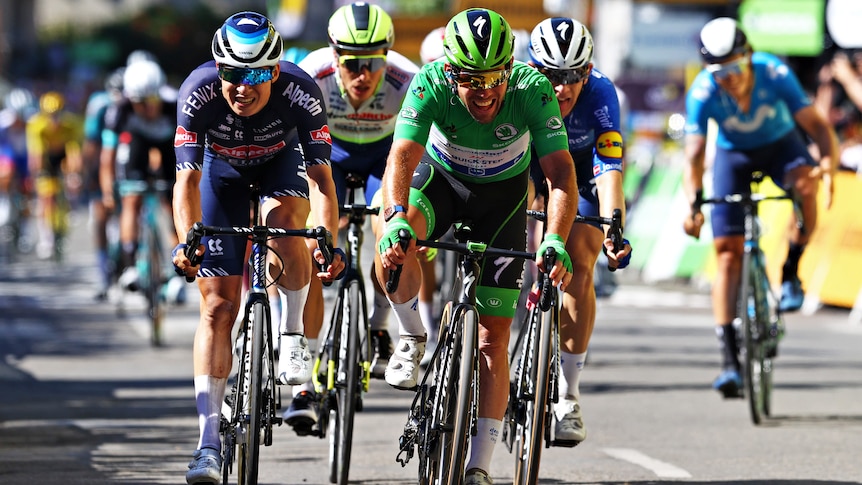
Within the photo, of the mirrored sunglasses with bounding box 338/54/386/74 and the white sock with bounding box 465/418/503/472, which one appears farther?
the mirrored sunglasses with bounding box 338/54/386/74

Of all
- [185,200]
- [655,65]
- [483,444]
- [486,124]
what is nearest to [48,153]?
[655,65]

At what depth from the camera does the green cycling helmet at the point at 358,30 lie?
8.83m

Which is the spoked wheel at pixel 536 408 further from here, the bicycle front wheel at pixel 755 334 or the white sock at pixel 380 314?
the bicycle front wheel at pixel 755 334

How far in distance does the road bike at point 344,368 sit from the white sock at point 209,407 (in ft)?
2.72

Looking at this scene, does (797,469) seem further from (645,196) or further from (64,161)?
(64,161)

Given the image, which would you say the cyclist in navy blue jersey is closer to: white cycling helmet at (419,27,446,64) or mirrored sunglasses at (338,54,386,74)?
mirrored sunglasses at (338,54,386,74)

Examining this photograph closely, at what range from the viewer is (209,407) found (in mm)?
7188

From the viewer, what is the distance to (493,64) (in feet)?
22.1

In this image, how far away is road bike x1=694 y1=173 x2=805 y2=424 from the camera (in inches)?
399

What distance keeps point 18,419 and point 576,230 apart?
3.63 m

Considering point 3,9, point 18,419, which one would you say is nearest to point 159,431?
point 18,419

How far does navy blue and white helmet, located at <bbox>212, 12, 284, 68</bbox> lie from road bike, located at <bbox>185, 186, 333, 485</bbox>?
2.30 ft

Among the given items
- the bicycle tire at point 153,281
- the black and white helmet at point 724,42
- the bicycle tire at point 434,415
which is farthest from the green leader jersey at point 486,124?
the bicycle tire at point 153,281

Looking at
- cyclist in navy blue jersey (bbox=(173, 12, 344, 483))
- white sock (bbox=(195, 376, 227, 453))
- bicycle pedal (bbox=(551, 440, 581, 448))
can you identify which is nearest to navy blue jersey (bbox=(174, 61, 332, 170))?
cyclist in navy blue jersey (bbox=(173, 12, 344, 483))
